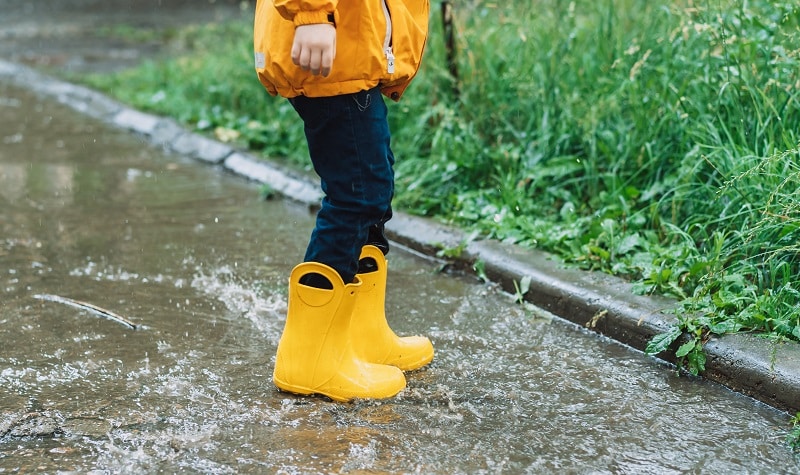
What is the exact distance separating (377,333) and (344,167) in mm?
610

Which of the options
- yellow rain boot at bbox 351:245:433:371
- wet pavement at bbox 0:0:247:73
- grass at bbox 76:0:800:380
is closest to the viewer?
yellow rain boot at bbox 351:245:433:371

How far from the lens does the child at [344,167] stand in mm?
2445

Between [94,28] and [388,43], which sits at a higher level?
[388,43]

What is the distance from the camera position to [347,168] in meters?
2.58

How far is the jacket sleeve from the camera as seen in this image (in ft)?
7.54

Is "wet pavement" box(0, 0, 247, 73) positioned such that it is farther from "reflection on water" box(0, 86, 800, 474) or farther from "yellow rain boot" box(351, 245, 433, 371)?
"yellow rain boot" box(351, 245, 433, 371)

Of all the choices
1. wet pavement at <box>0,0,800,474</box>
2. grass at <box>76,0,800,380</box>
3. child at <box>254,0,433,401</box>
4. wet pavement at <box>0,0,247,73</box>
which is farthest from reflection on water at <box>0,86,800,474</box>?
wet pavement at <box>0,0,247,73</box>

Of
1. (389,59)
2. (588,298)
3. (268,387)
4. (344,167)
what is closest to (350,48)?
(389,59)

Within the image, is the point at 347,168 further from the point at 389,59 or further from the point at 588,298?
the point at 588,298

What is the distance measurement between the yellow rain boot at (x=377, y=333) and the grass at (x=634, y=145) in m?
0.74

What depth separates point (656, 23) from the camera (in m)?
4.57

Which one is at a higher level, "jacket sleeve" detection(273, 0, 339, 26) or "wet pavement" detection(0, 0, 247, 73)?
"jacket sleeve" detection(273, 0, 339, 26)

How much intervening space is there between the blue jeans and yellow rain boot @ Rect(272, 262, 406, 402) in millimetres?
77

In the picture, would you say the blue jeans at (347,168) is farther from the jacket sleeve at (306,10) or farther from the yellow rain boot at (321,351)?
the jacket sleeve at (306,10)
